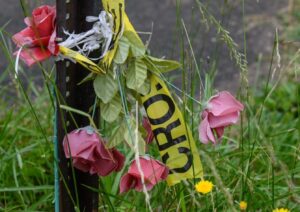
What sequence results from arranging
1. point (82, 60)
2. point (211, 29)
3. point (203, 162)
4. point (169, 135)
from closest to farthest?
point (82, 60)
point (169, 135)
point (203, 162)
point (211, 29)

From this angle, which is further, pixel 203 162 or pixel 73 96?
pixel 203 162

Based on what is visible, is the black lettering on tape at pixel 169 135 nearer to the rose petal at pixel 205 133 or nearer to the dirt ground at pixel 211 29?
the rose petal at pixel 205 133

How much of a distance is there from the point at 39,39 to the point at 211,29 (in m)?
2.45

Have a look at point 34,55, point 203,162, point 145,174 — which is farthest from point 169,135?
point 203,162

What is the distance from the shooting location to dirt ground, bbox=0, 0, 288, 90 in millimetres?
3486

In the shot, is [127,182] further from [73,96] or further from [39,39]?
[39,39]

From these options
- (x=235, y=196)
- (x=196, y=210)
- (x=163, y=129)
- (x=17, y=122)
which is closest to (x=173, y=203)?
(x=196, y=210)

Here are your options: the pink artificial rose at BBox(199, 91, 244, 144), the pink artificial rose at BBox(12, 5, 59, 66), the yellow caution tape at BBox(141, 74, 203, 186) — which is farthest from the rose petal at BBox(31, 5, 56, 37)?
the pink artificial rose at BBox(199, 91, 244, 144)

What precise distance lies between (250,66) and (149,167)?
222 centimetres

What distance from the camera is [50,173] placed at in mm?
2260

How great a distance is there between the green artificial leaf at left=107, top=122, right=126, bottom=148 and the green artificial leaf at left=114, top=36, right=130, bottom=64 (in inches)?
5.2

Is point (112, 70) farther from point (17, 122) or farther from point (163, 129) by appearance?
point (17, 122)

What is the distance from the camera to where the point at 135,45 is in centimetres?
146

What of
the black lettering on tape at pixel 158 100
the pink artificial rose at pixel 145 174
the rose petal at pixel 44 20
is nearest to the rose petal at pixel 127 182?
the pink artificial rose at pixel 145 174
